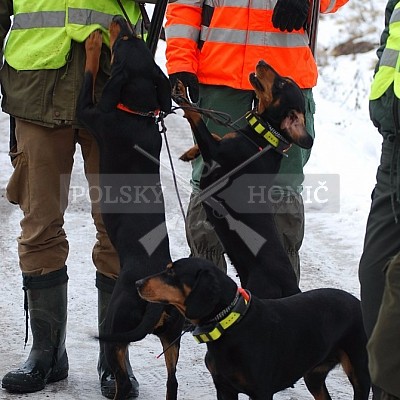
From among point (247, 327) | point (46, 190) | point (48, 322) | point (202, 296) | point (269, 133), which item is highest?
point (269, 133)

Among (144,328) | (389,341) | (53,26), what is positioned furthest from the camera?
(53,26)

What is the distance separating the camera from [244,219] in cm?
402

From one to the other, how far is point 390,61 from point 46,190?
63.3 inches

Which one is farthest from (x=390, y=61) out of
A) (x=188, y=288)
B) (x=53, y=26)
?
(x=53, y=26)

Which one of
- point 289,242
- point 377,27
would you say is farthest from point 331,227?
point 377,27

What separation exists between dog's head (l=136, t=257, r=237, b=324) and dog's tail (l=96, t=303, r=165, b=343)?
274 millimetres

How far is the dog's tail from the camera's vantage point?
11.6 ft

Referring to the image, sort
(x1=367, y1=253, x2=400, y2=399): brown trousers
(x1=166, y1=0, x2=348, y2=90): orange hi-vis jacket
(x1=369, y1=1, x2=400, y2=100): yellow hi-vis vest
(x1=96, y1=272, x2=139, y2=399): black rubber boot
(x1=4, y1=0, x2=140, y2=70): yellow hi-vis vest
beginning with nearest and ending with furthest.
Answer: (x1=367, y1=253, x2=400, y2=399): brown trousers, (x1=369, y1=1, x2=400, y2=100): yellow hi-vis vest, (x1=4, y1=0, x2=140, y2=70): yellow hi-vis vest, (x1=96, y1=272, x2=139, y2=399): black rubber boot, (x1=166, y1=0, x2=348, y2=90): orange hi-vis jacket

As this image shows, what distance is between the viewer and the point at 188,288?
3.29 meters

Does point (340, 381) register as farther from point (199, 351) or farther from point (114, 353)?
point (114, 353)

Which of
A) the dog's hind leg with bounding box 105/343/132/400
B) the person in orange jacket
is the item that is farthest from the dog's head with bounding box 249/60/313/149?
the dog's hind leg with bounding box 105/343/132/400

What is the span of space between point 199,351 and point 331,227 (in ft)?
8.30

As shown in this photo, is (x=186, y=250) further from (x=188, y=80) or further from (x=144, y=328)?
(x=144, y=328)

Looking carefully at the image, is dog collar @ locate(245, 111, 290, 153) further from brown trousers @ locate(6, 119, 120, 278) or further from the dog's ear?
the dog's ear
